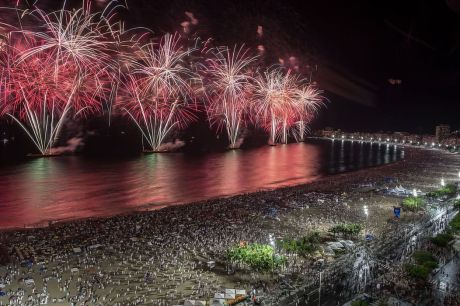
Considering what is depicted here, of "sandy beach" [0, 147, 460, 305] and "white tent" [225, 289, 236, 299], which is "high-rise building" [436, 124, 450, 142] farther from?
"white tent" [225, 289, 236, 299]

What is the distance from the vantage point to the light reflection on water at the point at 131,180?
99.4 feet

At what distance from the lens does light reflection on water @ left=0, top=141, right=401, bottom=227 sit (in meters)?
30.3

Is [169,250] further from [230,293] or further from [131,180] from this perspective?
[131,180]

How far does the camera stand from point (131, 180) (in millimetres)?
41531

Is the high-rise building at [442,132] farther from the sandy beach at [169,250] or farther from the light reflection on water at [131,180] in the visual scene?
the sandy beach at [169,250]

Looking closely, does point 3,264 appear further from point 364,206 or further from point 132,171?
point 132,171

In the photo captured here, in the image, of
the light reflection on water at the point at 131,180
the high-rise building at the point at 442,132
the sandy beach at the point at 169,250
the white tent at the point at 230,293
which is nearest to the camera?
the white tent at the point at 230,293

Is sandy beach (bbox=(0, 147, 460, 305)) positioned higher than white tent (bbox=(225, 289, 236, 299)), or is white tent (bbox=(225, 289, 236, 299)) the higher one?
sandy beach (bbox=(0, 147, 460, 305))

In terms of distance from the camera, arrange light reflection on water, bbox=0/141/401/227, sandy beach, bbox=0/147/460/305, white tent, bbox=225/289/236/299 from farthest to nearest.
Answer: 1. light reflection on water, bbox=0/141/401/227
2. sandy beach, bbox=0/147/460/305
3. white tent, bbox=225/289/236/299

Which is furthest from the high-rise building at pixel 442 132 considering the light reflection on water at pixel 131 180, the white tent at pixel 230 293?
the white tent at pixel 230 293

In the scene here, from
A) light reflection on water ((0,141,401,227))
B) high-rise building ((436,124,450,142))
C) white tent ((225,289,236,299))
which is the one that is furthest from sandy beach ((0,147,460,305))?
high-rise building ((436,124,450,142))

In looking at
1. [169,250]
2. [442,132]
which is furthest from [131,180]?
[442,132]

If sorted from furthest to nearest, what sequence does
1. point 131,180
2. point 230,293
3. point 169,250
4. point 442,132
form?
1. point 442,132
2. point 131,180
3. point 169,250
4. point 230,293

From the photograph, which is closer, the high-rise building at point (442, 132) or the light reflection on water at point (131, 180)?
the light reflection on water at point (131, 180)
